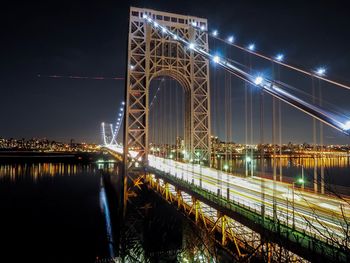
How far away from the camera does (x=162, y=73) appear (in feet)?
80.3

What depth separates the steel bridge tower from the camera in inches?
922

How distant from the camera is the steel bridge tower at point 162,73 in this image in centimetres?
2341

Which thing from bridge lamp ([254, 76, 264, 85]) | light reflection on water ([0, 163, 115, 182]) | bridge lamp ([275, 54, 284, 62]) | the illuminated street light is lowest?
light reflection on water ([0, 163, 115, 182])

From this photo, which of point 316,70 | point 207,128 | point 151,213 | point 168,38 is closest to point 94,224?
point 151,213

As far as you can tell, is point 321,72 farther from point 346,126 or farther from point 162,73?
point 162,73

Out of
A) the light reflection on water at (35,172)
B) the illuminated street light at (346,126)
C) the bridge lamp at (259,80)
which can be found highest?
the bridge lamp at (259,80)

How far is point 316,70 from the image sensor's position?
32.3 ft

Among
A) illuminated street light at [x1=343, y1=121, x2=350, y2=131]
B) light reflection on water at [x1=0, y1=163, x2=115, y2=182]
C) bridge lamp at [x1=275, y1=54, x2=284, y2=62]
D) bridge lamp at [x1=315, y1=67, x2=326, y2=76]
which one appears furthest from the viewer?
light reflection on water at [x1=0, y1=163, x2=115, y2=182]

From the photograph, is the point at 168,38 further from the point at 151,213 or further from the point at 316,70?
the point at 316,70

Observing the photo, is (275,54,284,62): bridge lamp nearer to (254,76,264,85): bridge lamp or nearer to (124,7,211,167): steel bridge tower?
(254,76,264,85): bridge lamp

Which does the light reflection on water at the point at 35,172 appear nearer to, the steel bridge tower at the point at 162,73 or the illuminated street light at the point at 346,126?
the steel bridge tower at the point at 162,73

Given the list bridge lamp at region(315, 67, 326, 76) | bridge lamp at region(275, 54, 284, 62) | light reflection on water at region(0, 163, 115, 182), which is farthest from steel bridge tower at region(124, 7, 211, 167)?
light reflection on water at region(0, 163, 115, 182)

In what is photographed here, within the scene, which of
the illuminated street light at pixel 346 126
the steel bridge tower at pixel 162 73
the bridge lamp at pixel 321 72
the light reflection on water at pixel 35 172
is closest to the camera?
the illuminated street light at pixel 346 126

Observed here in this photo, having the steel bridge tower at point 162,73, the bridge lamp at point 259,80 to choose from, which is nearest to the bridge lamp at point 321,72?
the bridge lamp at point 259,80
